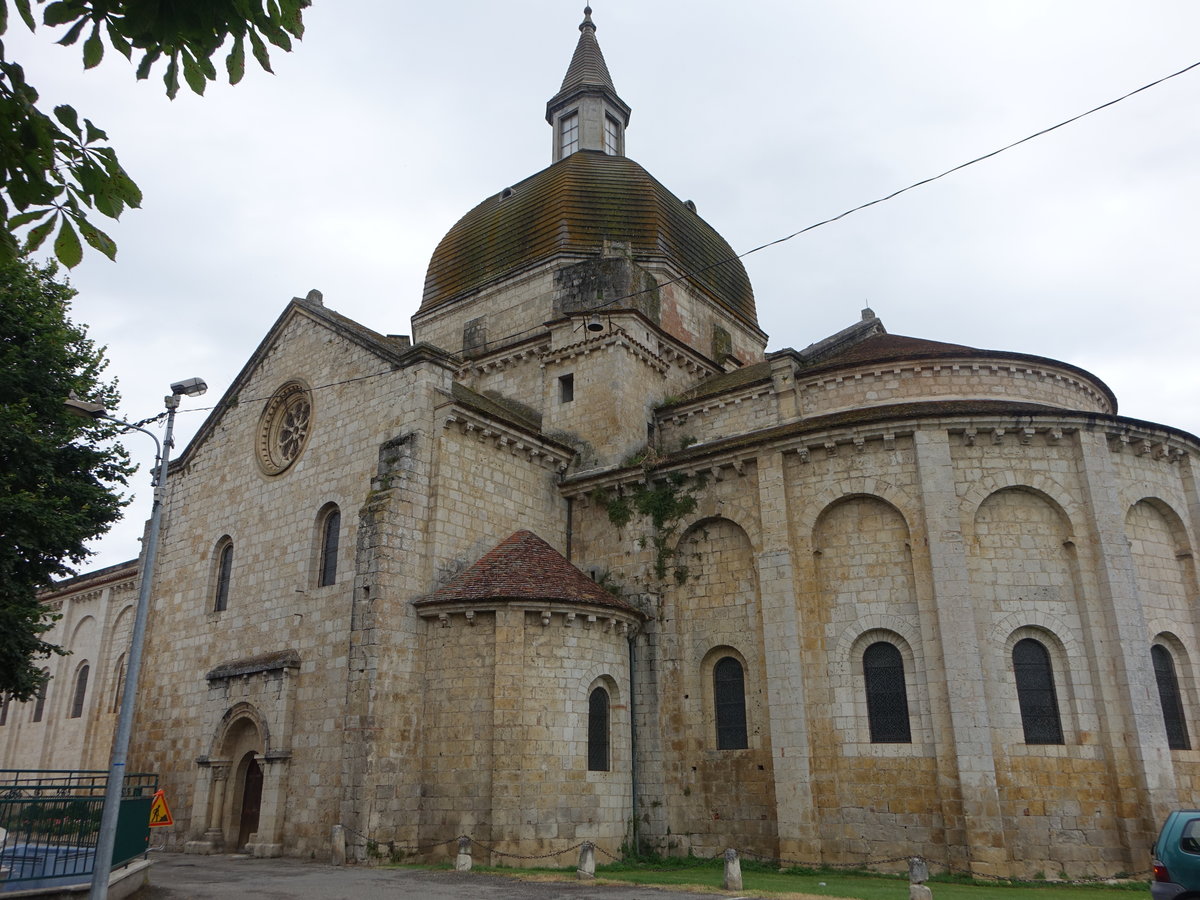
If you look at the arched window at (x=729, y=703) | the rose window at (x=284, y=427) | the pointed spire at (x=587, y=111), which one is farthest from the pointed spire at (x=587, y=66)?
the arched window at (x=729, y=703)

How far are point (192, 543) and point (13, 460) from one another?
765 centimetres

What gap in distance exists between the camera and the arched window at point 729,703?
65.0 ft

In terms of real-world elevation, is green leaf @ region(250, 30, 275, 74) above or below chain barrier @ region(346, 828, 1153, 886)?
above

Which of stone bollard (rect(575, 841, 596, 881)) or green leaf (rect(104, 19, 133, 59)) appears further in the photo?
stone bollard (rect(575, 841, 596, 881))

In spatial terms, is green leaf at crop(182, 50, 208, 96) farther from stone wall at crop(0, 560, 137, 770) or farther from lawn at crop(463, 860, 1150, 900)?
stone wall at crop(0, 560, 137, 770)

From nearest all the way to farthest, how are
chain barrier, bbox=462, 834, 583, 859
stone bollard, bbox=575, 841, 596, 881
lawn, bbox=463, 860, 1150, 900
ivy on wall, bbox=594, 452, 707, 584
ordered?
1. lawn, bbox=463, 860, 1150, 900
2. stone bollard, bbox=575, 841, 596, 881
3. chain barrier, bbox=462, 834, 583, 859
4. ivy on wall, bbox=594, 452, 707, 584

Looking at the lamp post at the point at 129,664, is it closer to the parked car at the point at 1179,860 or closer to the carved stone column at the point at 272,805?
the carved stone column at the point at 272,805

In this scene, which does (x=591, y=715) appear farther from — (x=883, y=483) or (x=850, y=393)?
(x=850, y=393)

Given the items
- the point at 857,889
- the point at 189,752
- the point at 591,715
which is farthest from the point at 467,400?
the point at 857,889

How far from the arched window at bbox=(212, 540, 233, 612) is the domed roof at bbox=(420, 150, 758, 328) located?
34.4 feet

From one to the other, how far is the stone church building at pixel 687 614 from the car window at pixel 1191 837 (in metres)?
5.62

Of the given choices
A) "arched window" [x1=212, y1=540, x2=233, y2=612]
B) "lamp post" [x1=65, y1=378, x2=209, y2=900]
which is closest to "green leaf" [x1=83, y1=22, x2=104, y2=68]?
"lamp post" [x1=65, y1=378, x2=209, y2=900]

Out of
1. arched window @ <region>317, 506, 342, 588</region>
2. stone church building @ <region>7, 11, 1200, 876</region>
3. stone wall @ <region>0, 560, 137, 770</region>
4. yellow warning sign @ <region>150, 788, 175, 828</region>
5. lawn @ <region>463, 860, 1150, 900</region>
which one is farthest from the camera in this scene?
stone wall @ <region>0, 560, 137, 770</region>

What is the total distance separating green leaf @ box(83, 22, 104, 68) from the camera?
4.76 metres
